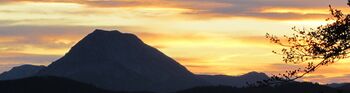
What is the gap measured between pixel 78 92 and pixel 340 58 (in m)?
144

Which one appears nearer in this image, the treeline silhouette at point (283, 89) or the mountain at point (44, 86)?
the treeline silhouette at point (283, 89)

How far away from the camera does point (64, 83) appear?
6890 inches

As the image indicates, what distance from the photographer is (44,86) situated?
17050cm

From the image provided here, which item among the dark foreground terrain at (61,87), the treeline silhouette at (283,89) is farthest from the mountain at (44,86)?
the treeline silhouette at (283,89)

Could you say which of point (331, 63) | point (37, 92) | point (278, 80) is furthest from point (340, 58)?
point (37, 92)

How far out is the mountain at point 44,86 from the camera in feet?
537

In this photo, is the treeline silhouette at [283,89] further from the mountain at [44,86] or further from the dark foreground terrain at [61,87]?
the mountain at [44,86]

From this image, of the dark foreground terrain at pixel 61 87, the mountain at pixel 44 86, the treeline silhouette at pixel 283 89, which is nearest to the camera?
the treeline silhouette at pixel 283 89

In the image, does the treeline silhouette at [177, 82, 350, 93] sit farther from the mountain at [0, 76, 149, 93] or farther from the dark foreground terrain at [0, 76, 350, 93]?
the mountain at [0, 76, 149, 93]

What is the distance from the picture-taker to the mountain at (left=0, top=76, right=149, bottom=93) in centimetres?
16375

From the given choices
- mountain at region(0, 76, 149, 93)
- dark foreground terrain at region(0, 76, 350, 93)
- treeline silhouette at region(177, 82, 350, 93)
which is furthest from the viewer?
mountain at region(0, 76, 149, 93)

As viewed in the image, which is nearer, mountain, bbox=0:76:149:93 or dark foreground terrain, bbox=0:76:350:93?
dark foreground terrain, bbox=0:76:350:93

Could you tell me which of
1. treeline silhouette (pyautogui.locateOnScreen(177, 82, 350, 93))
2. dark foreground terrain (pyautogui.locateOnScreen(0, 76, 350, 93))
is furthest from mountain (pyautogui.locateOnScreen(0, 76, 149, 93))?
treeline silhouette (pyautogui.locateOnScreen(177, 82, 350, 93))

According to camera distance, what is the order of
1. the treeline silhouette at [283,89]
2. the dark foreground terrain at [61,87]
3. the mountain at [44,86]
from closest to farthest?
the treeline silhouette at [283,89], the dark foreground terrain at [61,87], the mountain at [44,86]
